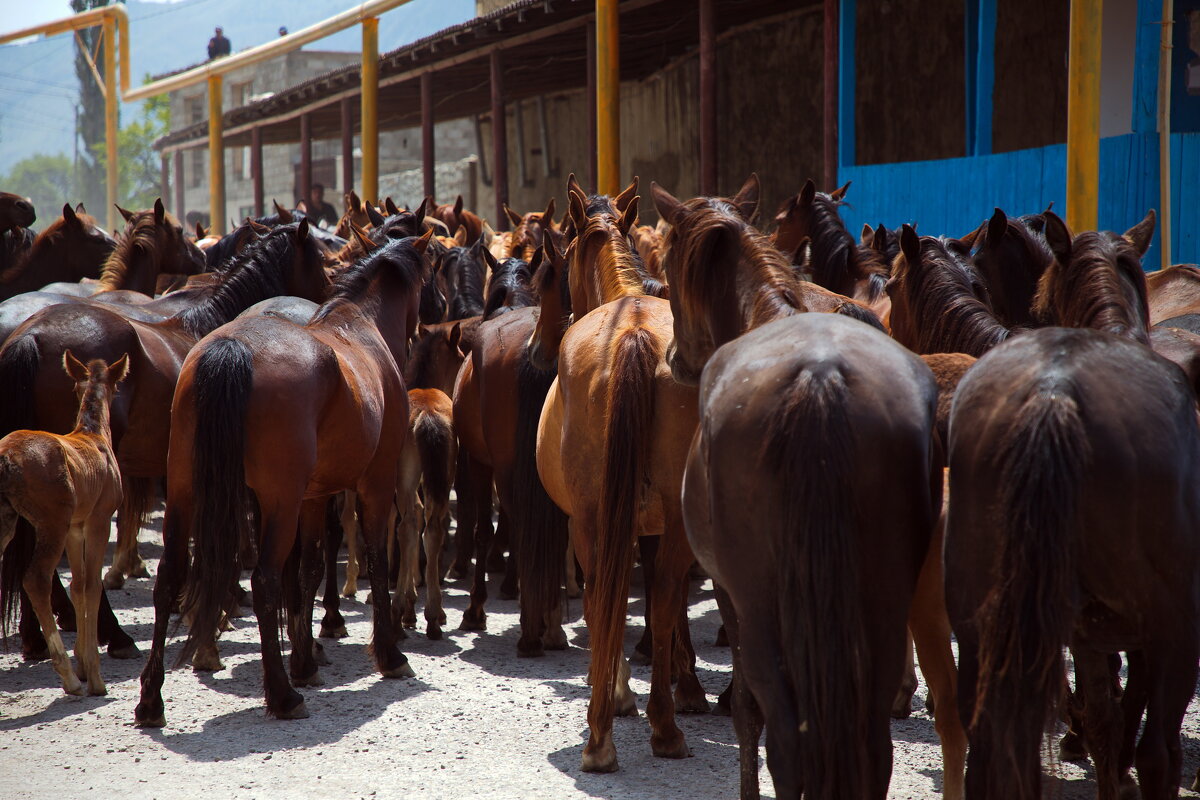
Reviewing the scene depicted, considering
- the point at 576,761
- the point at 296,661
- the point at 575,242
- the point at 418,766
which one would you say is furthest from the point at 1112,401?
the point at 296,661

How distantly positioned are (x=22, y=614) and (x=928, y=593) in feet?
16.3

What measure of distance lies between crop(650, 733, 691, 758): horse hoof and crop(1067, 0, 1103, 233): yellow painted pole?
5.25 metres

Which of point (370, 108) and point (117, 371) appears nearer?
point (117, 371)

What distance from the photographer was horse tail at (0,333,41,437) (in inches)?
236

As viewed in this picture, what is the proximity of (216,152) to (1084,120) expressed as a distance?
66.0 ft

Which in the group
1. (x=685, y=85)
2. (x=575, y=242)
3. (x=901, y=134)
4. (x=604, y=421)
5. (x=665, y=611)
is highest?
(x=685, y=85)

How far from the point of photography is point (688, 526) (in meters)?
3.48

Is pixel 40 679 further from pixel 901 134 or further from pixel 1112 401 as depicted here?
pixel 901 134

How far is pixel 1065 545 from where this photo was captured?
2.58 metres

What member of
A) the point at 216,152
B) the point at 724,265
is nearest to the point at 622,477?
the point at 724,265

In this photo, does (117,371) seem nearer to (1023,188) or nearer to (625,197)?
(625,197)

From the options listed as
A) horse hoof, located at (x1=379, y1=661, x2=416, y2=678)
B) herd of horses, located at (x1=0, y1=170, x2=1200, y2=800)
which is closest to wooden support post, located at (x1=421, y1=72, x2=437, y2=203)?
herd of horses, located at (x1=0, y1=170, x2=1200, y2=800)

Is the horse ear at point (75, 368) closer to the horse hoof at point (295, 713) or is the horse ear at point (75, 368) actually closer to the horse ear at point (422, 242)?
the horse ear at point (422, 242)

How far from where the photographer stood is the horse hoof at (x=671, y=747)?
14.7 feet
